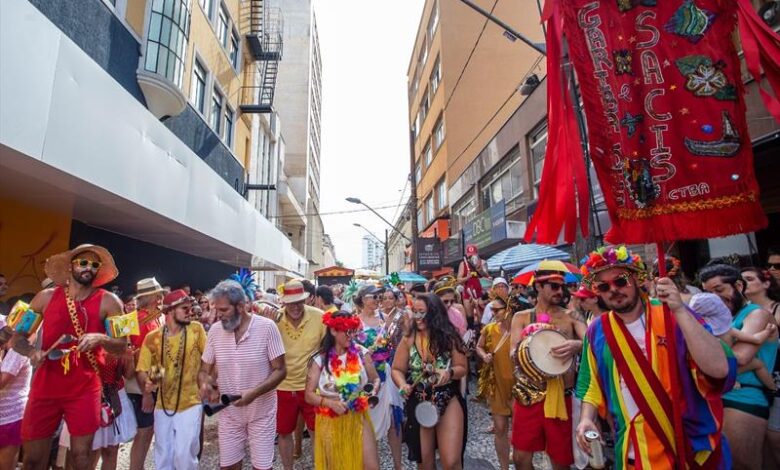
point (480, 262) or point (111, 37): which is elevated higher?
point (111, 37)

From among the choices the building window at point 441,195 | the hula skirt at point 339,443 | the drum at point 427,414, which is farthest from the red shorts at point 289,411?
the building window at point 441,195

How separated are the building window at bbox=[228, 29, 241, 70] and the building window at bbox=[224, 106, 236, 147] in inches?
74.9

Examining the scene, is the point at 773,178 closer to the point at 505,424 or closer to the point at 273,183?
the point at 505,424

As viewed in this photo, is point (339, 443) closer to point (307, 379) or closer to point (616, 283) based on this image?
point (307, 379)

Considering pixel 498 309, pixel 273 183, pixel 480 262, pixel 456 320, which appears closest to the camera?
pixel 456 320

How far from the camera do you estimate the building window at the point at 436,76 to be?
25450 millimetres

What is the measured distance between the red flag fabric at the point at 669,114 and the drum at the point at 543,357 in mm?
1206

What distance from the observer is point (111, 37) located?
26.8ft

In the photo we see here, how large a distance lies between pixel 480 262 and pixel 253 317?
591 centimetres

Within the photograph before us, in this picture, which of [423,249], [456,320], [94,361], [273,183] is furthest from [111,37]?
[273,183]

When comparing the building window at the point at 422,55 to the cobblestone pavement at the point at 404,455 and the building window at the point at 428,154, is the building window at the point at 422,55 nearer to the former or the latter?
the building window at the point at 428,154

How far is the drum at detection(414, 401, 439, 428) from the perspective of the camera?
3.56 metres

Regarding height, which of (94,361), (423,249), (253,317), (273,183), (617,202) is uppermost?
(273,183)

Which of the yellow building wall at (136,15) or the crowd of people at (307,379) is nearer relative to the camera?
the crowd of people at (307,379)
